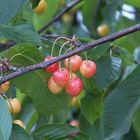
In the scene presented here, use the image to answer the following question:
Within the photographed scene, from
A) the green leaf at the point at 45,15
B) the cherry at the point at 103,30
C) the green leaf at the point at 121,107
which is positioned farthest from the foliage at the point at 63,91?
the cherry at the point at 103,30

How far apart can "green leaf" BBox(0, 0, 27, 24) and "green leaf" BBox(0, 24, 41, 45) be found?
0.09 metres

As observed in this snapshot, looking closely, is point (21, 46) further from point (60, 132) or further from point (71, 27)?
point (71, 27)

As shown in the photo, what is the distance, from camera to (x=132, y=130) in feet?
7.99

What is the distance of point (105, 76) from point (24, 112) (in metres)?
0.61

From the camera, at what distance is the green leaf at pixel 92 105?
178 cm

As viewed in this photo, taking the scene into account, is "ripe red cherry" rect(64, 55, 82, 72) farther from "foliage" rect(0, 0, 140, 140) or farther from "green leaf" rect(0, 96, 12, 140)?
"green leaf" rect(0, 96, 12, 140)

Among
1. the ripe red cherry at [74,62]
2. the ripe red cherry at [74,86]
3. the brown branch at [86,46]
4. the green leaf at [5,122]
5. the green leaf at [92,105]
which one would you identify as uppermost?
the brown branch at [86,46]

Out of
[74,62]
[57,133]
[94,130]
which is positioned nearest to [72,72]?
[74,62]

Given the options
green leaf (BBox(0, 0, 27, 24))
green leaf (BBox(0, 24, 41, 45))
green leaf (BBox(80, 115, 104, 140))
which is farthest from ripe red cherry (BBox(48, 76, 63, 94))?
green leaf (BBox(80, 115, 104, 140))

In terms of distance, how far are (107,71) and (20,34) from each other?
16.2 inches

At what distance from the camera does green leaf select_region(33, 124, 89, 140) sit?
164cm

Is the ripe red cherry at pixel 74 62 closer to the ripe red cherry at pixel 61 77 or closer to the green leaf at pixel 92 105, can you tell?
the ripe red cherry at pixel 61 77

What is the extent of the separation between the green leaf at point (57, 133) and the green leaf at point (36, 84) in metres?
0.17

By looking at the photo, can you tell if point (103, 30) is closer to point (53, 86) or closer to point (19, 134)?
point (53, 86)
